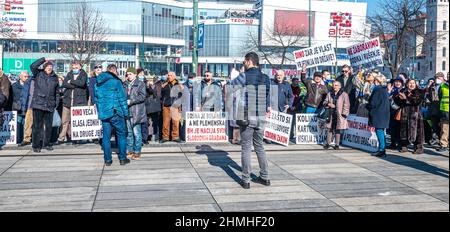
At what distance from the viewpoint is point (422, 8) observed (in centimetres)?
3447

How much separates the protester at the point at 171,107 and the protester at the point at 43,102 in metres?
2.81

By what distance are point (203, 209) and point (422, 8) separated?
3217 cm

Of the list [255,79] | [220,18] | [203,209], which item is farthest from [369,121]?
[220,18]

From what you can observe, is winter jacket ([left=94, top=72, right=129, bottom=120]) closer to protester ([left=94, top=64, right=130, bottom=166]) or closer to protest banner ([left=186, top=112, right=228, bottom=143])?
protester ([left=94, top=64, right=130, bottom=166])

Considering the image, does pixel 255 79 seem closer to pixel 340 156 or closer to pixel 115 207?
pixel 115 207

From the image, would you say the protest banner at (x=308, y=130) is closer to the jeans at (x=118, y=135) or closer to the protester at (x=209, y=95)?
the protester at (x=209, y=95)

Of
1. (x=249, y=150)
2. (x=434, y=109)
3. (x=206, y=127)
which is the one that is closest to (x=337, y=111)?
(x=434, y=109)

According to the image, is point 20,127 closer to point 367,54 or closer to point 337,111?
point 337,111

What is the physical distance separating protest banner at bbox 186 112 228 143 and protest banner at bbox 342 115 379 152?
10.4 ft

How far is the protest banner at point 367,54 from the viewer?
14891mm

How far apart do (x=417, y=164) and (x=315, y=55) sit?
6.03 m

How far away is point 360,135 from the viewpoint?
12.5m

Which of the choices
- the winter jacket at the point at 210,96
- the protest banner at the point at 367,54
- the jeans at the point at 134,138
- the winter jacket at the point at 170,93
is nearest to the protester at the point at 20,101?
the winter jacket at the point at 170,93

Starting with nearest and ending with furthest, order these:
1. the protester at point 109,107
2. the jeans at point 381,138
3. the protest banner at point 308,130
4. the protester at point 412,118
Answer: the protester at point 109,107, the jeans at point 381,138, the protester at point 412,118, the protest banner at point 308,130
